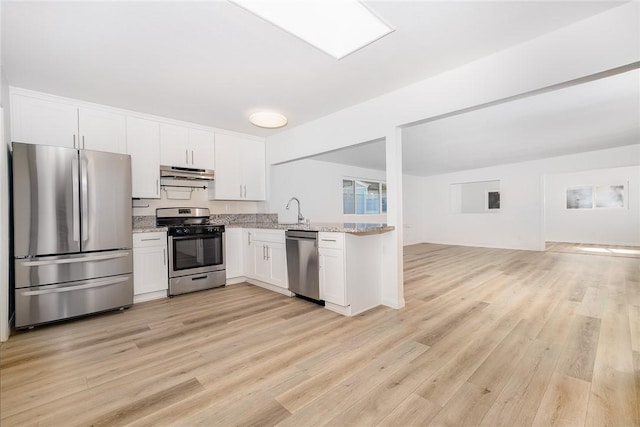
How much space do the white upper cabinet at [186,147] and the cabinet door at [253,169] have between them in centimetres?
55

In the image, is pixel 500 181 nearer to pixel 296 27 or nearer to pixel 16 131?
pixel 296 27

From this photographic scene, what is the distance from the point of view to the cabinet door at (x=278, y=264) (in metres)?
3.58

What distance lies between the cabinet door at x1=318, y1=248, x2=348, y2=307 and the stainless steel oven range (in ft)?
5.73

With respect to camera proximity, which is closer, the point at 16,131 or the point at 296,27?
the point at 296,27

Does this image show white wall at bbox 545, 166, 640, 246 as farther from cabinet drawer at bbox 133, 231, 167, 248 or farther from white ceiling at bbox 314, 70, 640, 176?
cabinet drawer at bbox 133, 231, 167, 248

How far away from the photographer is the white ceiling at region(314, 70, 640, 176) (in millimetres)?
3234

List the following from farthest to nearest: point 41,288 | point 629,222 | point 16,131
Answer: point 629,222 < point 16,131 < point 41,288

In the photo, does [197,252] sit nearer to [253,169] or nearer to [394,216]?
[253,169]

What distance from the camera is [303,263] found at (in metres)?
3.29

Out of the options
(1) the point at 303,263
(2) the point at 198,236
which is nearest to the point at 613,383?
(1) the point at 303,263

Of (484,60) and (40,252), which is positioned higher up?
(484,60)

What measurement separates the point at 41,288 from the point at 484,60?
15.4 ft

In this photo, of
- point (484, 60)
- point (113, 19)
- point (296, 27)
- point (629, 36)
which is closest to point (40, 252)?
point (113, 19)

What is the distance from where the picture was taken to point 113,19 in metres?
1.88
